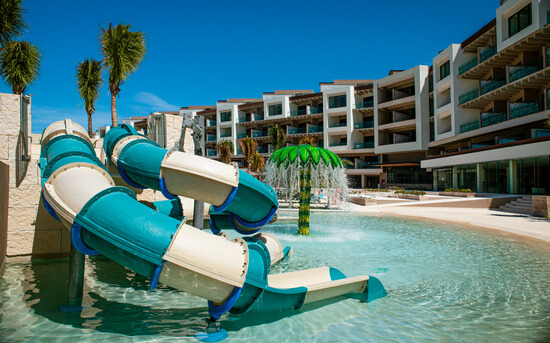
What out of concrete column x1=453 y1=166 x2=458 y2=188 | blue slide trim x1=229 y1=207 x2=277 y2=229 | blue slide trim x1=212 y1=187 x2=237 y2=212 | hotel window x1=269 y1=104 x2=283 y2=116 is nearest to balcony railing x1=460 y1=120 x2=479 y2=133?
concrete column x1=453 y1=166 x2=458 y2=188

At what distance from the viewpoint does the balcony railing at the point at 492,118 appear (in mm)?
30105

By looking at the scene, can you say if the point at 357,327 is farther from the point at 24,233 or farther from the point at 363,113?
the point at 363,113

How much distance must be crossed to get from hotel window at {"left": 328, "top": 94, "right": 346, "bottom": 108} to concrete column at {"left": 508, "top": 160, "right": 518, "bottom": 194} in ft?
90.8

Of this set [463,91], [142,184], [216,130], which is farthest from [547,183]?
[216,130]

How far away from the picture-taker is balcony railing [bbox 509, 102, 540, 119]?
26.5 metres

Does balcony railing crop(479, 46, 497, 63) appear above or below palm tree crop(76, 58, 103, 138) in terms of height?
above

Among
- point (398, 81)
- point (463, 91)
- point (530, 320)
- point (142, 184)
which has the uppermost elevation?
point (398, 81)

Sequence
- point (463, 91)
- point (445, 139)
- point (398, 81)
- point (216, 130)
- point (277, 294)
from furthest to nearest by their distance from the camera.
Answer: point (216, 130) < point (398, 81) < point (445, 139) < point (463, 91) < point (277, 294)

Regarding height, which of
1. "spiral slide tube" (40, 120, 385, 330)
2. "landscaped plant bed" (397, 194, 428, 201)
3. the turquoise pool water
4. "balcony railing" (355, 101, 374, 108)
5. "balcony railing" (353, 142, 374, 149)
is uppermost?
"balcony railing" (355, 101, 374, 108)

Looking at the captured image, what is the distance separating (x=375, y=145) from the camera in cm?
4838

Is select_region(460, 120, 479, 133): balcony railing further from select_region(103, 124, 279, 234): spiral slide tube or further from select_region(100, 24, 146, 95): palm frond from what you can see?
select_region(103, 124, 279, 234): spiral slide tube

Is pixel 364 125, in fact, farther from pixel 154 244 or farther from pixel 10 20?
pixel 154 244

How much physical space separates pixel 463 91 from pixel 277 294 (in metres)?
38.7

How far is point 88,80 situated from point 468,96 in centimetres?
3556
